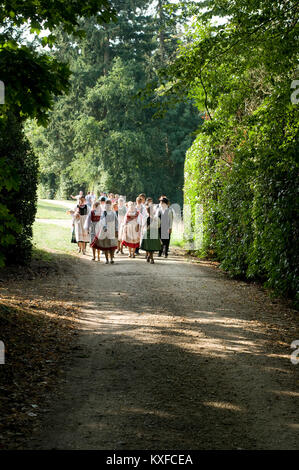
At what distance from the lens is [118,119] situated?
161ft

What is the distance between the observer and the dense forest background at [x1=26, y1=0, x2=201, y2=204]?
48.1 meters

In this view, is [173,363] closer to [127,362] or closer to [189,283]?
[127,362]

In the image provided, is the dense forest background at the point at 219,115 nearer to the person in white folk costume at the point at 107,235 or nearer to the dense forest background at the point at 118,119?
the person in white folk costume at the point at 107,235

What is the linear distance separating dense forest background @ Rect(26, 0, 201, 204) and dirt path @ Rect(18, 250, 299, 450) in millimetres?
38634

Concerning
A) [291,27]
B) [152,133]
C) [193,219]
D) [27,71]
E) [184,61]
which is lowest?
[193,219]

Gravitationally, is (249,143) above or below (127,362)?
above

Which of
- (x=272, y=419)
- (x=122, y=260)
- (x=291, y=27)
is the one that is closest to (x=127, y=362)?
(x=272, y=419)

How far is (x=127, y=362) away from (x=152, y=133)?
4516 cm

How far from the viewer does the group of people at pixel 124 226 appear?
16500mm

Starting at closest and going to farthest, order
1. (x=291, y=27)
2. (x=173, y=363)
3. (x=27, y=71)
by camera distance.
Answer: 1. (x=27, y=71)
2. (x=173, y=363)
3. (x=291, y=27)

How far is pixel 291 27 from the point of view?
868 centimetres

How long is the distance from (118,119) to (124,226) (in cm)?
3320

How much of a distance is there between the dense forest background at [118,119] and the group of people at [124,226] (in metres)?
29.4

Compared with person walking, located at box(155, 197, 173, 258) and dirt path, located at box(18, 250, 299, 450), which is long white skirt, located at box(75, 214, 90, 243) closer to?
person walking, located at box(155, 197, 173, 258)
